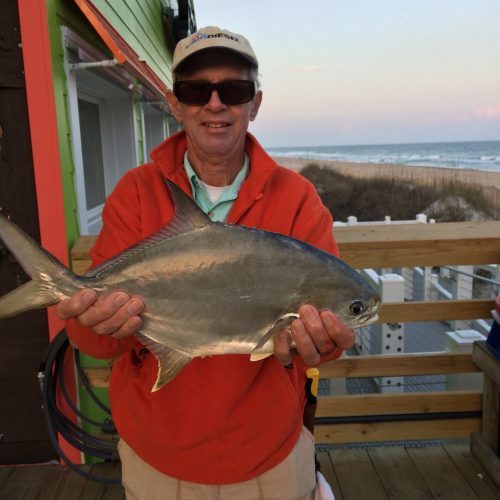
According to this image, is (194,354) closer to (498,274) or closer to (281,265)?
(281,265)

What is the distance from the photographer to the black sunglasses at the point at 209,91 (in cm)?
182

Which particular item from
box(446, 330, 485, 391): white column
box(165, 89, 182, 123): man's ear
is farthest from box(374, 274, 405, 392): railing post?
box(165, 89, 182, 123): man's ear

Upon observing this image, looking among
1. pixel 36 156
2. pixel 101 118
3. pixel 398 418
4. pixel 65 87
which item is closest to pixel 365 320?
pixel 398 418

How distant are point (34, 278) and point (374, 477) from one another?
261 centimetres

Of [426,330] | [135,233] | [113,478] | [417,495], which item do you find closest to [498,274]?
[426,330]

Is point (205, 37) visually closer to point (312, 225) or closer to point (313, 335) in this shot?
point (312, 225)

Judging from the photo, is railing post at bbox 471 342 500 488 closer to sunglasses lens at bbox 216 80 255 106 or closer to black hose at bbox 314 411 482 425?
black hose at bbox 314 411 482 425

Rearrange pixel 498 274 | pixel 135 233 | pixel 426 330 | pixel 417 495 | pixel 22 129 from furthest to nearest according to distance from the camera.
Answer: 1. pixel 426 330
2. pixel 498 274
3. pixel 22 129
4. pixel 417 495
5. pixel 135 233

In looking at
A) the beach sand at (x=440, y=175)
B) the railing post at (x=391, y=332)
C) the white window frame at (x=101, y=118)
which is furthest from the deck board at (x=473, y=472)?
the beach sand at (x=440, y=175)

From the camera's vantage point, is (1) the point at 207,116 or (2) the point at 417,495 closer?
(1) the point at 207,116

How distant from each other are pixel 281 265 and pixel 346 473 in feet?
7.29

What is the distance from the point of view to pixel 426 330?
679cm

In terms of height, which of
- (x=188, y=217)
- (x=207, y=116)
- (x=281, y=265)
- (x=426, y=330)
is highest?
(x=207, y=116)

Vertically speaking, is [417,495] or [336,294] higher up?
[336,294]
